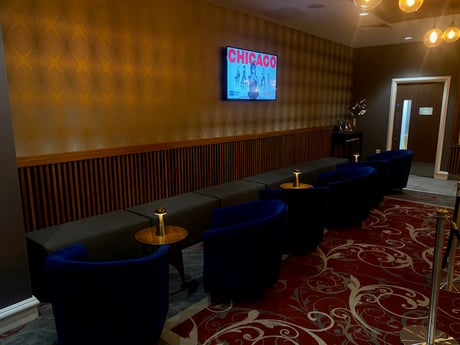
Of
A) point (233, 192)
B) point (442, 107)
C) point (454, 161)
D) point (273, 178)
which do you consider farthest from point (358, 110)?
point (233, 192)

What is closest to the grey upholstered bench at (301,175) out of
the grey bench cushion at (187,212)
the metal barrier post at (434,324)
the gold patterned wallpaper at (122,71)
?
the gold patterned wallpaper at (122,71)

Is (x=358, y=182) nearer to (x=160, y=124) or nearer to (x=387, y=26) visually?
(x=160, y=124)

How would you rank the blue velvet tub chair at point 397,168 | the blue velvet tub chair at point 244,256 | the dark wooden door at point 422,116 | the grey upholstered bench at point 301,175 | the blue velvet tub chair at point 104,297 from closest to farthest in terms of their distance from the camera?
the blue velvet tub chair at point 104,297
the blue velvet tub chair at point 244,256
the grey upholstered bench at point 301,175
the blue velvet tub chair at point 397,168
the dark wooden door at point 422,116

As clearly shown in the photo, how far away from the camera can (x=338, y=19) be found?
5.38 metres

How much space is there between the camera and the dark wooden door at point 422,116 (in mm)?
7254

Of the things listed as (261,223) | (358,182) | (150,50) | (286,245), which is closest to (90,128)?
(150,50)

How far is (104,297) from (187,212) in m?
1.81

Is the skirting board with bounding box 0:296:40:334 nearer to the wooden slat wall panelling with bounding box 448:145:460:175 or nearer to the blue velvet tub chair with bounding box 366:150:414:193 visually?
the blue velvet tub chair with bounding box 366:150:414:193

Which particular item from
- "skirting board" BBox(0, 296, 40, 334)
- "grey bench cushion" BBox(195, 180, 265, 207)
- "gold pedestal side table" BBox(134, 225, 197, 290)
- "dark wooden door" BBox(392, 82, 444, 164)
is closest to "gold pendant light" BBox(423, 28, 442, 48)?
"grey bench cushion" BBox(195, 180, 265, 207)

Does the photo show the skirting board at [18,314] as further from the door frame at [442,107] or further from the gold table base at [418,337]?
the door frame at [442,107]

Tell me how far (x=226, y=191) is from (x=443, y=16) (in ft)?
14.2

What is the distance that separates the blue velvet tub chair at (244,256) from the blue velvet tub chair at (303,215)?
539mm

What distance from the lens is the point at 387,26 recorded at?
586cm

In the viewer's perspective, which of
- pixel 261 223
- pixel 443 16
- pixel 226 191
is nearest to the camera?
pixel 261 223
